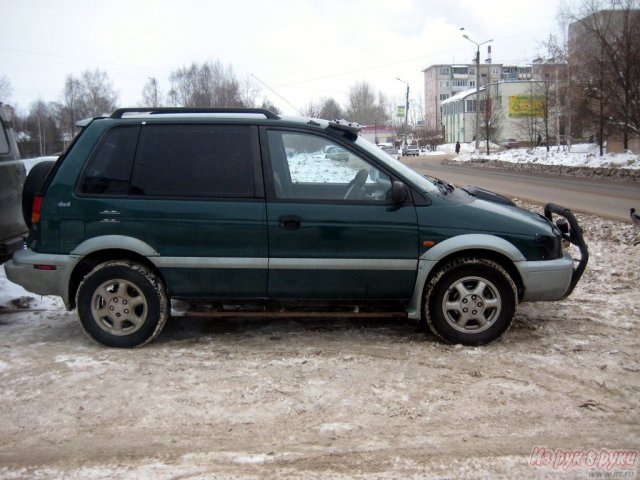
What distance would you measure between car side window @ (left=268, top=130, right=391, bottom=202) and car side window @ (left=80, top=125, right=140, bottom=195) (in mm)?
1128

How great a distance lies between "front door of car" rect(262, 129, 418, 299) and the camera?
443 cm

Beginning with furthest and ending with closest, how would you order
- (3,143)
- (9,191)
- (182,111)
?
(3,143) < (9,191) < (182,111)

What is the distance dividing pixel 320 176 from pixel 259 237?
0.74 meters

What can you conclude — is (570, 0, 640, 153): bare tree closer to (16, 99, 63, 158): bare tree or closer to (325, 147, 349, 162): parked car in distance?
(325, 147, 349, 162): parked car in distance

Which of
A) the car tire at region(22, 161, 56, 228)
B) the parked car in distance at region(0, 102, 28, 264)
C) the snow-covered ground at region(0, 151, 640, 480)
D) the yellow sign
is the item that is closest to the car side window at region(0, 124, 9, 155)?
the parked car in distance at region(0, 102, 28, 264)

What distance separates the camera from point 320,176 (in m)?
4.71

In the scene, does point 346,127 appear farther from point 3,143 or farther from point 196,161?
point 3,143

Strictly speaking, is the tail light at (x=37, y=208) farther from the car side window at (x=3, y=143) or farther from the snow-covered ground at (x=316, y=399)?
the car side window at (x=3, y=143)

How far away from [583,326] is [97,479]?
4053mm

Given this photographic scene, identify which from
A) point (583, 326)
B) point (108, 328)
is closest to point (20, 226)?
point (108, 328)

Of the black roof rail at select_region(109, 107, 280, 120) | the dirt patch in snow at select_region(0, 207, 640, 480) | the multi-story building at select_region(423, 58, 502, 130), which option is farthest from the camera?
the multi-story building at select_region(423, 58, 502, 130)

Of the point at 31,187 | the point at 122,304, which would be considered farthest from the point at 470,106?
the point at 122,304

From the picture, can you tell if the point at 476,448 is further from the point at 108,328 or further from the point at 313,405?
the point at 108,328

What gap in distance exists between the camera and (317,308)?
4629 mm
